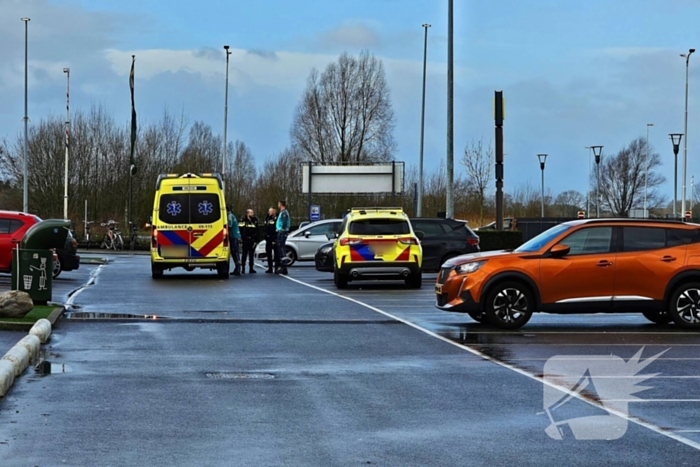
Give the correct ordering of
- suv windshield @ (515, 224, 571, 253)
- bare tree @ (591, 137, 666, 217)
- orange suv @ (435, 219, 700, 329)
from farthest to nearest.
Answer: bare tree @ (591, 137, 666, 217) → suv windshield @ (515, 224, 571, 253) → orange suv @ (435, 219, 700, 329)

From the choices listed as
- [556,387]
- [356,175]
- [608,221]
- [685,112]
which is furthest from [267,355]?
[685,112]

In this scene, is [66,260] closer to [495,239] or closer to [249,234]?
[249,234]

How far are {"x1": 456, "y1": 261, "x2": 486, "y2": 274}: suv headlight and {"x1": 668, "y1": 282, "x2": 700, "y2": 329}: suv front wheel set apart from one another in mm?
2805

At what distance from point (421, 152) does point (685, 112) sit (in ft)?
69.7

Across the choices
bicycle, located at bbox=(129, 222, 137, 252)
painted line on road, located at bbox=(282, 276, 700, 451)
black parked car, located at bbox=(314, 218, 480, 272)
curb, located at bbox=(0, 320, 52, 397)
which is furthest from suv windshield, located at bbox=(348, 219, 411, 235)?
bicycle, located at bbox=(129, 222, 137, 252)

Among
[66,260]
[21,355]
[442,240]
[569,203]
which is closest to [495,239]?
[442,240]

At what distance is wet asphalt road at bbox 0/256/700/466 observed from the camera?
7.23m

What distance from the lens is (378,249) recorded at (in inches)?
930

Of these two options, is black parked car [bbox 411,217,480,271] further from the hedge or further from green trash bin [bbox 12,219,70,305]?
green trash bin [bbox 12,219,70,305]

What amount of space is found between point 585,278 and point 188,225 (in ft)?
45.2

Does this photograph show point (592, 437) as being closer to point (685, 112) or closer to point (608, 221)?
point (608, 221)

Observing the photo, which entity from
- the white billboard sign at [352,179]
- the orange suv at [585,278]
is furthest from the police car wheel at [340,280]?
the white billboard sign at [352,179]

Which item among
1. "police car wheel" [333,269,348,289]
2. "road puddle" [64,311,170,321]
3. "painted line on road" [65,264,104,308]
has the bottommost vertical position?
"road puddle" [64,311,170,321]

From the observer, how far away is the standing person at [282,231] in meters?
29.9
